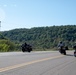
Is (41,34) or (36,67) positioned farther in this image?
(41,34)

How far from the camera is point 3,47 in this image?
237 feet

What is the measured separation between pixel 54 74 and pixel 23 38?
150 meters

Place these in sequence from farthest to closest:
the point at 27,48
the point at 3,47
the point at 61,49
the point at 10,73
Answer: the point at 3,47, the point at 27,48, the point at 61,49, the point at 10,73

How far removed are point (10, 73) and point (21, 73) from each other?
0.48 meters

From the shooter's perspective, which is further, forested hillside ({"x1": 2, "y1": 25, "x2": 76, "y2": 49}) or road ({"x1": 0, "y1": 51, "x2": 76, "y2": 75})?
forested hillside ({"x1": 2, "y1": 25, "x2": 76, "y2": 49})

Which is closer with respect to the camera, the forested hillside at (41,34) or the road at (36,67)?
the road at (36,67)

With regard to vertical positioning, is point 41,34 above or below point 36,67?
below

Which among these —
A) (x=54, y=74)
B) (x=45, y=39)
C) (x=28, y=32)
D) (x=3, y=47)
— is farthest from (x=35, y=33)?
(x=54, y=74)

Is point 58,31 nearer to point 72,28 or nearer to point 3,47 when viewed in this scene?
point 72,28

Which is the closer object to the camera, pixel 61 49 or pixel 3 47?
pixel 61 49

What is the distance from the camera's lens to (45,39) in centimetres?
15675

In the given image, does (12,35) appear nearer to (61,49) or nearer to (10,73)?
(61,49)

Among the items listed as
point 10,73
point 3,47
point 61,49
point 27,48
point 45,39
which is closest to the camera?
point 10,73

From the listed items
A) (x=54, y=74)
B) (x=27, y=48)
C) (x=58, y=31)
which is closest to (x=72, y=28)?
(x=58, y=31)
